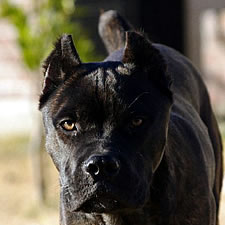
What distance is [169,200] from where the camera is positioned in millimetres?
4551

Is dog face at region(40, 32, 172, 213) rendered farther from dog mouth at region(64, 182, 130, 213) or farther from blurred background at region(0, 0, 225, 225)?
blurred background at region(0, 0, 225, 225)

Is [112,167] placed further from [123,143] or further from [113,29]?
[113,29]

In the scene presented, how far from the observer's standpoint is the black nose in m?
3.97

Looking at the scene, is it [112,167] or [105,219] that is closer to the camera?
[112,167]

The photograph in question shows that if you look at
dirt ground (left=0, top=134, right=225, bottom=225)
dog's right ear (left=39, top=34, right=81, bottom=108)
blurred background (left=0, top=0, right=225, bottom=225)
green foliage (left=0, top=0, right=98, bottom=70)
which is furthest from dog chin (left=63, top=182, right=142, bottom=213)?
green foliage (left=0, top=0, right=98, bottom=70)

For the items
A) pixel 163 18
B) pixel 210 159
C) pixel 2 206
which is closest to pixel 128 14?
pixel 163 18

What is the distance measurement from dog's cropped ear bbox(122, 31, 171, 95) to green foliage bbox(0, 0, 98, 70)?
452cm

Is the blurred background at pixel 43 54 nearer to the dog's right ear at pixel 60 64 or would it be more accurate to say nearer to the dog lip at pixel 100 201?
the dog's right ear at pixel 60 64

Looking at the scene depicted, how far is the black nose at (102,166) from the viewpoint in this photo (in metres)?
3.97

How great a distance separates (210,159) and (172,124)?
58cm

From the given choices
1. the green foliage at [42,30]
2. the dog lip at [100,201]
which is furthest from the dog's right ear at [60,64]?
the green foliage at [42,30]

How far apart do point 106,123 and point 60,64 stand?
0.60 meters

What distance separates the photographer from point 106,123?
13.9 feet

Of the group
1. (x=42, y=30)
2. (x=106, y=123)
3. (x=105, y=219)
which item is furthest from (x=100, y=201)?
(x=42, y=30)
